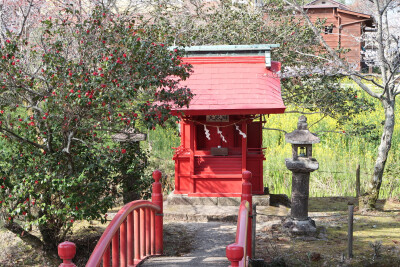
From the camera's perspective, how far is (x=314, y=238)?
28.5 feet

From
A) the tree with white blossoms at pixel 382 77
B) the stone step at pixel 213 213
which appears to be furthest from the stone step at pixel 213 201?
the tree with white blossoms at pixel 382 77

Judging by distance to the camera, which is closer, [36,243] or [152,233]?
[152,233]

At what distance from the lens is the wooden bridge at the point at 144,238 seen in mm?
4762

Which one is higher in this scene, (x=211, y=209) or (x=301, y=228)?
(x=211, y=209)

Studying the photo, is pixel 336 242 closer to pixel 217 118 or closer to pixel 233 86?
pixel 217 118

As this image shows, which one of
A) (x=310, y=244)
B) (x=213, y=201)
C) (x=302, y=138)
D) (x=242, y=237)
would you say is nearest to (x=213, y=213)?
(x=213, y=201)

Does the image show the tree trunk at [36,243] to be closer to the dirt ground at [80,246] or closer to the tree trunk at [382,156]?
the dirt ground at [80,246]

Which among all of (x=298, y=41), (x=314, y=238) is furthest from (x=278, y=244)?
(x=298, y=41)

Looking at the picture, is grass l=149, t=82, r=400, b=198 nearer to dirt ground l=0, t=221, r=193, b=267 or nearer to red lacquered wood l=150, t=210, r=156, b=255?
dirt ground l=0, t=221, r=193, b=267

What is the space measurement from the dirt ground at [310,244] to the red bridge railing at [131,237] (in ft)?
3.55

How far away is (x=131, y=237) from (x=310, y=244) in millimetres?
3792

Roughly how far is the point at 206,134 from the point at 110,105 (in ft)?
14.0

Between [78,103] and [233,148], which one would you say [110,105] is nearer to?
[78,103]

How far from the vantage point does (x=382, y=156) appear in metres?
10.2
